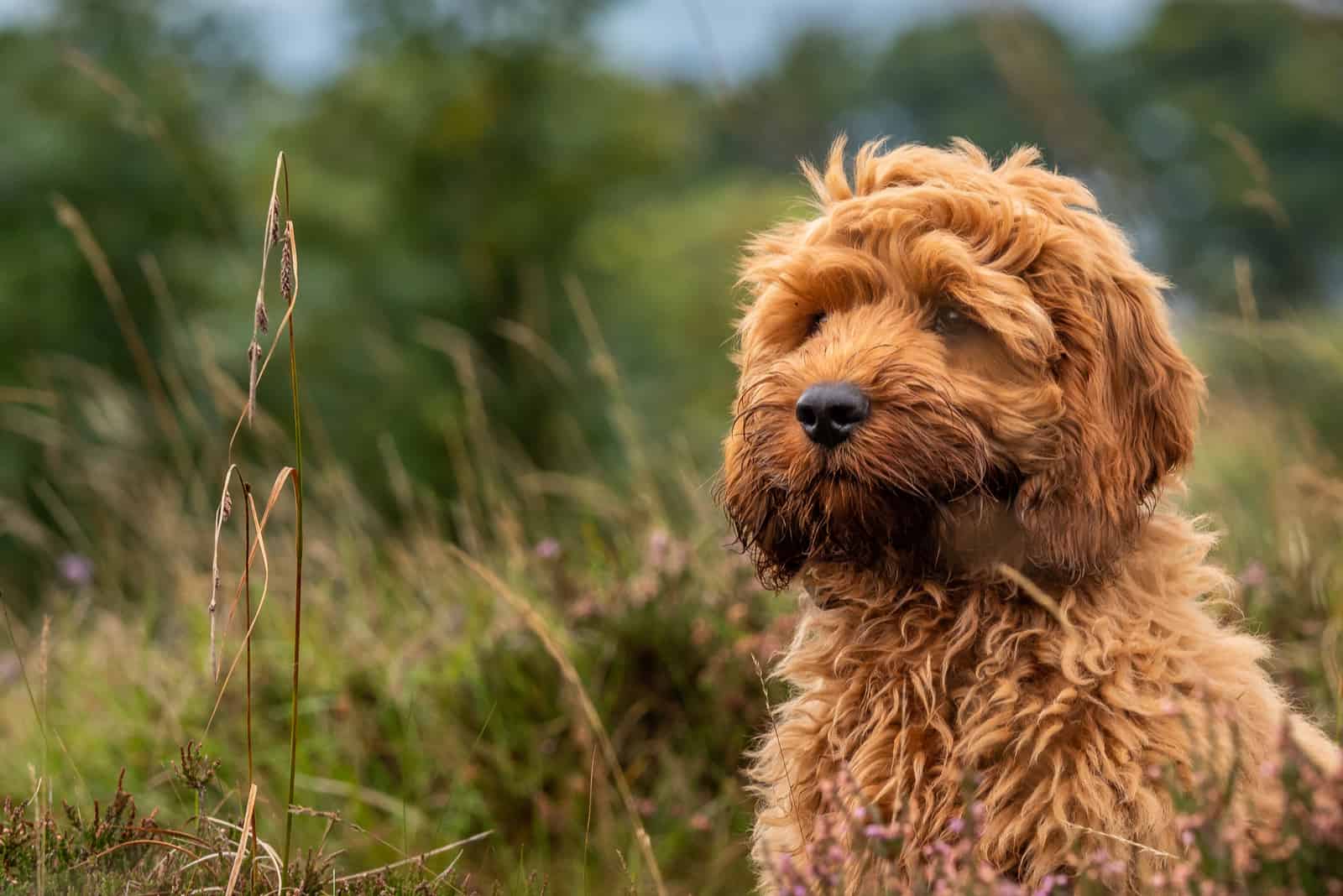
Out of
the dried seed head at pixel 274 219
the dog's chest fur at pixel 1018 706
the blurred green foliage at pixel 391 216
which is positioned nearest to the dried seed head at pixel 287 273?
the dried seed head at pixel 274 219

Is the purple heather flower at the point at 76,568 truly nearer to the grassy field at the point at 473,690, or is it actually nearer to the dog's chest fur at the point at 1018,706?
the grassy field at the point at 473,690

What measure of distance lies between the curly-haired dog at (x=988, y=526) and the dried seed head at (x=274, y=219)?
1.11 meters

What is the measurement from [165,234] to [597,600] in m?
22.0

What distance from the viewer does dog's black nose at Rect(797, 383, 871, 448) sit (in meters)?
2.90

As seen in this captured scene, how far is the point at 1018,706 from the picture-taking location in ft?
9.53

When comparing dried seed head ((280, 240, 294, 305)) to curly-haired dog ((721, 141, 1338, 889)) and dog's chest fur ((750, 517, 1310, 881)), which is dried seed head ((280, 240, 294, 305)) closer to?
curly-haired dog ((721, 141, 1338, 889))

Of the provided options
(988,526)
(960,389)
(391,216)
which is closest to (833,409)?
(960,389)

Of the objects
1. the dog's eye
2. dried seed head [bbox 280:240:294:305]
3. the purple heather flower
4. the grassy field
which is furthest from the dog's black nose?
the purple heather flower

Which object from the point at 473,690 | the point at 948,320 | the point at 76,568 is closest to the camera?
the point at 948,320

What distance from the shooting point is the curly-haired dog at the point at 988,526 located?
9.24 feet

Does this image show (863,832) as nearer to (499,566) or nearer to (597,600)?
(597,600)

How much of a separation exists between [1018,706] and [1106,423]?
0.66m

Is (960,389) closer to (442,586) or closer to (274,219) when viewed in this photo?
(274,219)

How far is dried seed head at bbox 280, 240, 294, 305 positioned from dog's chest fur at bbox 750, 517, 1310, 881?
1.41m
